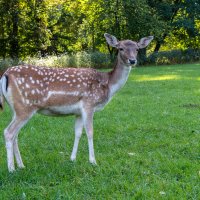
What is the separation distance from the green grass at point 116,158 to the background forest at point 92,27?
2060cm

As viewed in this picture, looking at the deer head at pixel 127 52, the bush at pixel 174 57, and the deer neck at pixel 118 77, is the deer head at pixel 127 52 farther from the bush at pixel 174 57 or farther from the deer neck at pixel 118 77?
the bush at pixel 174 57

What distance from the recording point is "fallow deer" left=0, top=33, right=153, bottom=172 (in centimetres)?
580

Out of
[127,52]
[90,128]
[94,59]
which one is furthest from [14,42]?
[90,128]

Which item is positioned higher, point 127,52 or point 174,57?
point 127,52

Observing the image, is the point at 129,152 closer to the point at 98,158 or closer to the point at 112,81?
the point at 98,158

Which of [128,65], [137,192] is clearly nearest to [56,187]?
[137,192]

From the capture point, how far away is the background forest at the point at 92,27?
31141mm

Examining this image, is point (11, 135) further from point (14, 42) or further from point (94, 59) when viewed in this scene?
point (14, 42)

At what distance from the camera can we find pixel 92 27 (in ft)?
122

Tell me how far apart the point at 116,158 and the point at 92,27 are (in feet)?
104

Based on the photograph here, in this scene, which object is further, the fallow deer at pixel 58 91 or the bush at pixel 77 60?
the bush at pixel 77 60

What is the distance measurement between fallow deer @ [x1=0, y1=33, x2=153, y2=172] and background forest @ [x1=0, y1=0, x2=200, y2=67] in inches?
912

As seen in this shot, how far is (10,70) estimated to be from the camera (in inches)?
234

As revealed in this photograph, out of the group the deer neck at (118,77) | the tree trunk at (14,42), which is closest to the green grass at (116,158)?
the deer neck at (118,77)
